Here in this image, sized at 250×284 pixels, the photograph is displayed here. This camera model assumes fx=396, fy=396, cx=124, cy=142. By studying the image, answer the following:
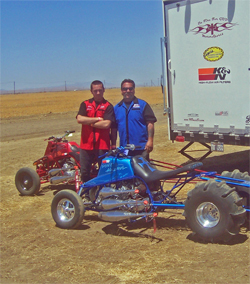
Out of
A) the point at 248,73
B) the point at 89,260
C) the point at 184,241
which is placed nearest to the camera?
the point at 89,260

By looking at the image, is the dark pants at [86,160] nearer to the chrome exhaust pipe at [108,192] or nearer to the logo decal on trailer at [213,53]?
the chrome exhaust pipe at [108,192]

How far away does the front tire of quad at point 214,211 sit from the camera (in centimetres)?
437

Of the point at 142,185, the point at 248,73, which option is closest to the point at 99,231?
the point at 142,185

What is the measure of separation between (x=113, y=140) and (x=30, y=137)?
10.3 metres

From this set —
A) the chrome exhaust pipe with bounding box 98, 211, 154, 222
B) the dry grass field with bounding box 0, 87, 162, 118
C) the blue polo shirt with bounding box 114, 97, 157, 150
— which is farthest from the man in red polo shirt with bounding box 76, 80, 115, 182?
the dry grass field with bounding box 0, 87, 162, 118

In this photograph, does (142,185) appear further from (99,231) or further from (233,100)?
(233,100)

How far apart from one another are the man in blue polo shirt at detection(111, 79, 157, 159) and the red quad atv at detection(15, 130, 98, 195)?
6.24 ft

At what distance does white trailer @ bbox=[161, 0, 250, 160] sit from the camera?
672cm

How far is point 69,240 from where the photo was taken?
5250mm

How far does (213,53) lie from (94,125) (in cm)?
264

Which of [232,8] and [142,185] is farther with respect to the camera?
[232,8]

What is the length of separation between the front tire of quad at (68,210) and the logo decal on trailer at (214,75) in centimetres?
330

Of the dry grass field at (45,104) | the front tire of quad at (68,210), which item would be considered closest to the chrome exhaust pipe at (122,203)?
the front tire of quad at (68,210)

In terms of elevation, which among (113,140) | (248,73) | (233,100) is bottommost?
(113,140)
